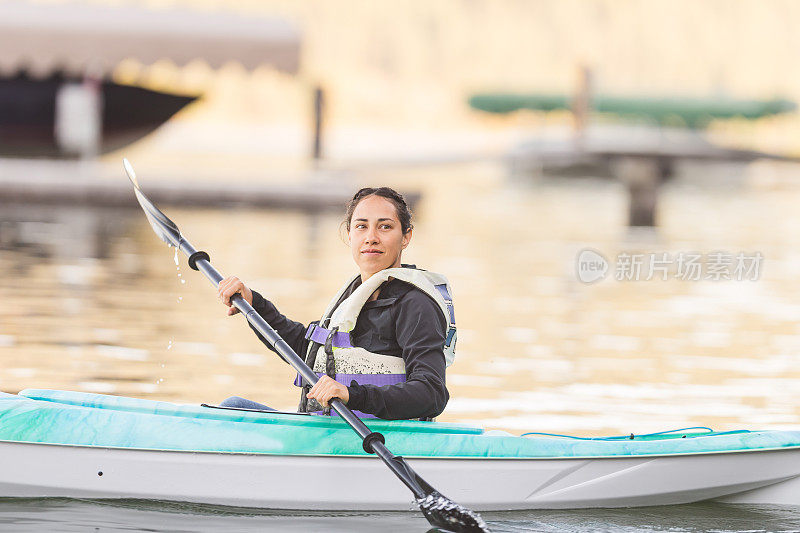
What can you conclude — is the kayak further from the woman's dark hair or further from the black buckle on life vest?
the woman's dark hair

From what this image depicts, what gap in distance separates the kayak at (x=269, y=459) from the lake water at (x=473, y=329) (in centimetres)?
9

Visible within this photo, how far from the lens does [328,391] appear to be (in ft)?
15.0

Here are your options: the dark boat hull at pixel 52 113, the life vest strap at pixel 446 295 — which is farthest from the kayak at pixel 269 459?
the dark boat hull at pixel 52 113

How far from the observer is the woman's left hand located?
457cm

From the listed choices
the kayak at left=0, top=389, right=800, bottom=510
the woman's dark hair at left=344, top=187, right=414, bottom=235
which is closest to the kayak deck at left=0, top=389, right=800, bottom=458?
the kayak at left=0, top=389, right=800, bottom=510

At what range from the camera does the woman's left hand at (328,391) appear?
4.57m

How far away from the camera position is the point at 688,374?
8.49 metres

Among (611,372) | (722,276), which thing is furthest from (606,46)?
(611,372)

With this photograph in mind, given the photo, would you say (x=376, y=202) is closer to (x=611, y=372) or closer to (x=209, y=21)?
(x=611, y=372)

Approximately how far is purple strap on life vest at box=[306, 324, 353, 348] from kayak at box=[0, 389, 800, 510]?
0.92 feet

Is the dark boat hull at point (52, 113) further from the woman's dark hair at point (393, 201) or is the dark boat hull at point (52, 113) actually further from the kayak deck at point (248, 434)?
the woman's dark hair at point (393, 201)

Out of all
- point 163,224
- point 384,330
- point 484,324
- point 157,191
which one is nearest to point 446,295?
point 384,330

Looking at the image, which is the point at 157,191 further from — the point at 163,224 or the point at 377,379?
the point at 377,379

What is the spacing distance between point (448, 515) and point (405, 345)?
1.93ft
